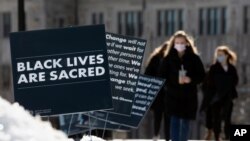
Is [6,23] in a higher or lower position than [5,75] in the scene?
higher

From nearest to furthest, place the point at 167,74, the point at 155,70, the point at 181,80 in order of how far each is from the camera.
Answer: the point at 181,80
the point at 167,74
the point at 155,70

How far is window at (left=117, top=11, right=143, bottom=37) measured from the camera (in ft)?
136

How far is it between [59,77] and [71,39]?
1.30ft

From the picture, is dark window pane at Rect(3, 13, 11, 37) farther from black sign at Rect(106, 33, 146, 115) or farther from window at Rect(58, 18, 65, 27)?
black sign at Rect(106, 33, 146, 115)

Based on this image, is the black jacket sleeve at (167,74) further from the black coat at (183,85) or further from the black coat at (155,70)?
the black coat at (155,70)

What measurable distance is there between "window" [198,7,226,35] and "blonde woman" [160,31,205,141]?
28444mm

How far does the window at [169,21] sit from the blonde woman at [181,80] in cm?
2935

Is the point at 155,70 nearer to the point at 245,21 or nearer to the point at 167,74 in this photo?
the point at 167,74

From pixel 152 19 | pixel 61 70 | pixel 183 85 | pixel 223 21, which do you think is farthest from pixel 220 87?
pixel 152 19

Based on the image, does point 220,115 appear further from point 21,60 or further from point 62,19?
point 62,19

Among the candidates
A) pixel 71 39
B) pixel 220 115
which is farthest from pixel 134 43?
pixel 220 115

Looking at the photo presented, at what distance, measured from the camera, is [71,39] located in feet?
28.1

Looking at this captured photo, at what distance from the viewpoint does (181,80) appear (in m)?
10.9

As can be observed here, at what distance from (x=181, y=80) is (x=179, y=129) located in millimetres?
621
